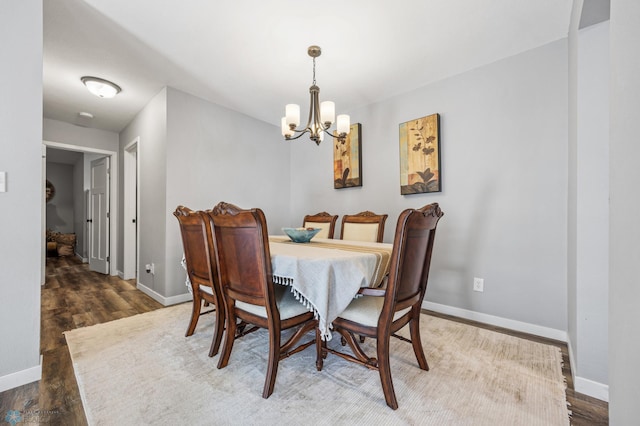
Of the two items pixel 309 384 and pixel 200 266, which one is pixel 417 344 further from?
pixel 200 266

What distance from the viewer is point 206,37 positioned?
2.20 meters

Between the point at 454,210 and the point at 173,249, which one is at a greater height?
the point at 454,210

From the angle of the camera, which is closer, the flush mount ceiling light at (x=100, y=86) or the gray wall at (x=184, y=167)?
the flush mount ceiling light at (x=100, y=86)

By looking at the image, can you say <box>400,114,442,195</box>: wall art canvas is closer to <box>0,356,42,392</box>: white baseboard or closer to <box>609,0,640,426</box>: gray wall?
<box>609,0,640,426</box>: gray wall

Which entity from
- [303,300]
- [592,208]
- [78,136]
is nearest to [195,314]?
[303,300]

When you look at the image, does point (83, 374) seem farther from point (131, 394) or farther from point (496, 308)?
point (496, 308)

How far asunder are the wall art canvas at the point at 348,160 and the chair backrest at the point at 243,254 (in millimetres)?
2219

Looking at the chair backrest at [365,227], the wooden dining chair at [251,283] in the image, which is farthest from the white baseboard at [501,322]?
the wooden dining chair at [251,283]

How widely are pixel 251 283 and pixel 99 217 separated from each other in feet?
15.7

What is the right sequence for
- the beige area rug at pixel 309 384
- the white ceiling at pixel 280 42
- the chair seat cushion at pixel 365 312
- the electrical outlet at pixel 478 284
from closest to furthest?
the beige area rug at pixel 309 384 < the chair seat cushion at pixel 365 312 < the white ceiling at pixel 280 42 < the electrical outlet at pixel 478 284

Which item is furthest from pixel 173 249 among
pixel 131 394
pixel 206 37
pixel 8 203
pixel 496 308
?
pixel 496 308

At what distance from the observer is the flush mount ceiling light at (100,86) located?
2.83 metres

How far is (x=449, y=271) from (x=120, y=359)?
9.20ft

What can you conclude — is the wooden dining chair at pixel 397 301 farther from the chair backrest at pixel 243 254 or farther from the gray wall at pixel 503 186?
the gray wall at pixel 503 186
